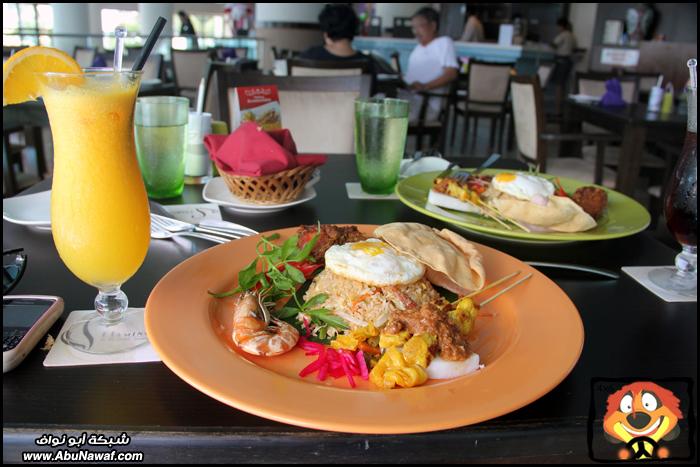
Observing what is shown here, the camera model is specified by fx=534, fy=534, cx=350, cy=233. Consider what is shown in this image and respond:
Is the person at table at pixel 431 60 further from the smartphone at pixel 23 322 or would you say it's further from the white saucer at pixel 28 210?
the smartphone at pixel 23 322

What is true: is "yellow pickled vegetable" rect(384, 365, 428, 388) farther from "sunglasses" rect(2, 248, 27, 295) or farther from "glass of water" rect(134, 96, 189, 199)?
"glass of water" rect(134, 96, 189, 199)

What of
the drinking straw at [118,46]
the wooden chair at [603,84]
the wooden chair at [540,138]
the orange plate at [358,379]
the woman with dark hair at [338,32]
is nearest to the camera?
the orange plate at [358,379]

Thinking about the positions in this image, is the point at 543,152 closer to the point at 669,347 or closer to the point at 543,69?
the point at 669,347

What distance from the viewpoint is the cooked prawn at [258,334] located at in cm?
63

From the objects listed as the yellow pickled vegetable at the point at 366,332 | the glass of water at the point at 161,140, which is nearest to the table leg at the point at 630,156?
the glass of water at the point at 161,140

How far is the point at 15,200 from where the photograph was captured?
110 cm

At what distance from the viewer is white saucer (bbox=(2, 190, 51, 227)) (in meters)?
1.03

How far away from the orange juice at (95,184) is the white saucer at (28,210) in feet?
1.20

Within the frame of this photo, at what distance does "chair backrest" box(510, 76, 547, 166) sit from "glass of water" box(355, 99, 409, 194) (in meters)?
1.99

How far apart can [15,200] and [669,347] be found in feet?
3.97

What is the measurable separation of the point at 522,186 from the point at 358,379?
0.75 metres

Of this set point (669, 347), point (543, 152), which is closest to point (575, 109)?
point (543, 152)

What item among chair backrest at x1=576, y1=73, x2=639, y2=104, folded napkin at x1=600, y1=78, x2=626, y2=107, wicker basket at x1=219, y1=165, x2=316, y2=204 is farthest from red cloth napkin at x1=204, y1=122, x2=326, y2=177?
chair backrest at x1=576, y1=73, x2=639, y2=104

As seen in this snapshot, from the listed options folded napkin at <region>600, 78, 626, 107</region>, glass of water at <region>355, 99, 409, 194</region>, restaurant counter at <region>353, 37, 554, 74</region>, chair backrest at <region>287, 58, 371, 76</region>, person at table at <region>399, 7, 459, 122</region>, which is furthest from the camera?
restaurant counter at <region>353, 37, 554, 74</region>
